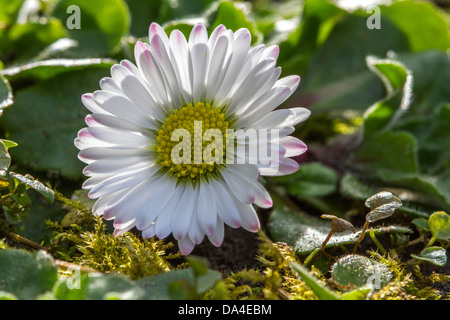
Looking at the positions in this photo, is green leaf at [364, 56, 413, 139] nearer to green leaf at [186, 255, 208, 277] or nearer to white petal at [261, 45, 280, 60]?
white petal at [261, 45, 280, 60]

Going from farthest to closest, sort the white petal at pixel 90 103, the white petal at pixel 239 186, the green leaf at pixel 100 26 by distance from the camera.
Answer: the green leaf at pixel 100 26 → the white petal at pixel 90 103 → the white petal at pixel 239 186

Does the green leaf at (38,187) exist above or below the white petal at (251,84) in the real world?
below

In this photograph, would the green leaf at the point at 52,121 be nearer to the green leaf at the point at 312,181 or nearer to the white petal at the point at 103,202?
the white petal at the point at 103,202

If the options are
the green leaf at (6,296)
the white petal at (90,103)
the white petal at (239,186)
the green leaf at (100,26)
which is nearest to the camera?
the green leaf at (6,296)

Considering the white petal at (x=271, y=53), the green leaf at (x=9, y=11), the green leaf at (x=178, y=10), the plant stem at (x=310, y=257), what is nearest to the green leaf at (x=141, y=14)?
the green leaf at (x=178, y=10)

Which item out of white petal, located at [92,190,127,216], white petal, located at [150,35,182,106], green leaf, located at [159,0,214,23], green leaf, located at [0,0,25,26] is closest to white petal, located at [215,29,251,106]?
white petal, located at [150,35,182,106]

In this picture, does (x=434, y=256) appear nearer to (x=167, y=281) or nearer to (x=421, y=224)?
(x=421, y=224)

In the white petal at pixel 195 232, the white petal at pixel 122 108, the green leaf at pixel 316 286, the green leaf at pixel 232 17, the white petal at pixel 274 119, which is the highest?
the green leaf at pixel 232 17
